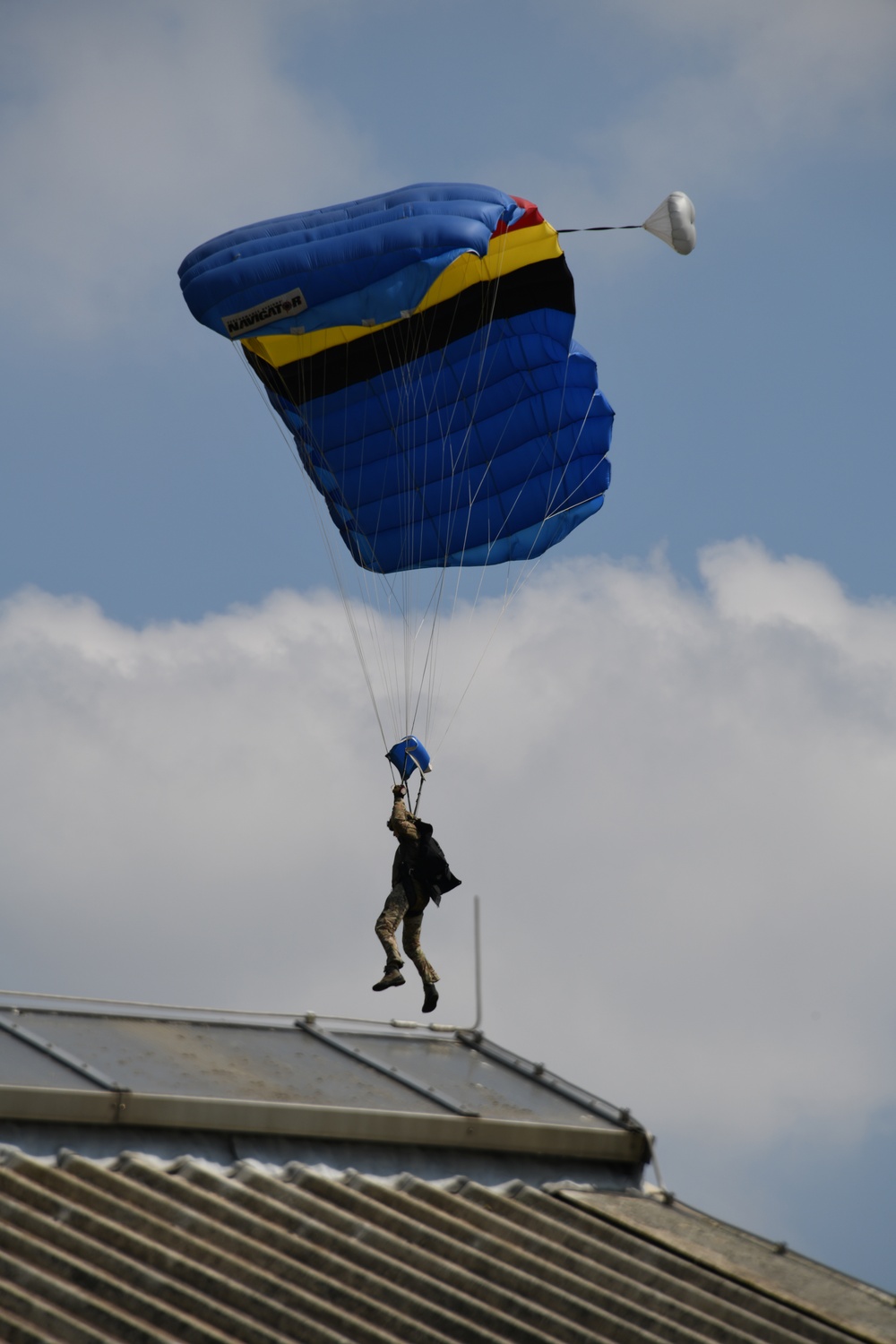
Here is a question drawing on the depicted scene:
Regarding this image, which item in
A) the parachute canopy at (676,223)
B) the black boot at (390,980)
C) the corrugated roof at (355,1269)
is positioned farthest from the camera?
the parachute canopy at (676,223)

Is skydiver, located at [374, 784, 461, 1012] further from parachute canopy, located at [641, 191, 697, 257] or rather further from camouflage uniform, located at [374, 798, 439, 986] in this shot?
parachute canopy, located at [641, 191, 697, 257]

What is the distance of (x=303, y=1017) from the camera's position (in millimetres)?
10930

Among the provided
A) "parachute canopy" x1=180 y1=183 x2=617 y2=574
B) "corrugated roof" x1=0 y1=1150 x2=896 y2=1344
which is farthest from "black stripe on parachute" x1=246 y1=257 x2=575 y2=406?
"corrugated roof" x1=0 y1=1150 x2=896 y2=1344

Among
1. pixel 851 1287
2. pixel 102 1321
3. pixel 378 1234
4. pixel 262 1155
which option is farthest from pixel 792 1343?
pixel 102 1321

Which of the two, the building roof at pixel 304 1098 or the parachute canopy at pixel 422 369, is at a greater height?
the parachute canopy at pixel 422 369

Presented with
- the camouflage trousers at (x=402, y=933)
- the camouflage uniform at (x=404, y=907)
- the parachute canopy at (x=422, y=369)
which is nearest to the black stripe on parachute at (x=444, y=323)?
the parachute canopy at (x=422, y=369)

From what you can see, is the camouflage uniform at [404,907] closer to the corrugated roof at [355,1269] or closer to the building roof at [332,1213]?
the building roof at [332,1213]

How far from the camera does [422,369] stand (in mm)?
17875

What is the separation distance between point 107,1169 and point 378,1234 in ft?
4.40

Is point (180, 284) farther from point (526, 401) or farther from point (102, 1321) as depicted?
point (102, 1321)

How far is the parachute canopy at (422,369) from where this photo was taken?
52.5 feet

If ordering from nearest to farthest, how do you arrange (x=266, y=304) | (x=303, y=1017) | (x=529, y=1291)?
(x=529, y=1291) → (x=303, y=1017) → (x=266, y=304)

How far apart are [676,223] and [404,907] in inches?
291

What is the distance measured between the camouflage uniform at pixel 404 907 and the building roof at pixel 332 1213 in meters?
3.92
